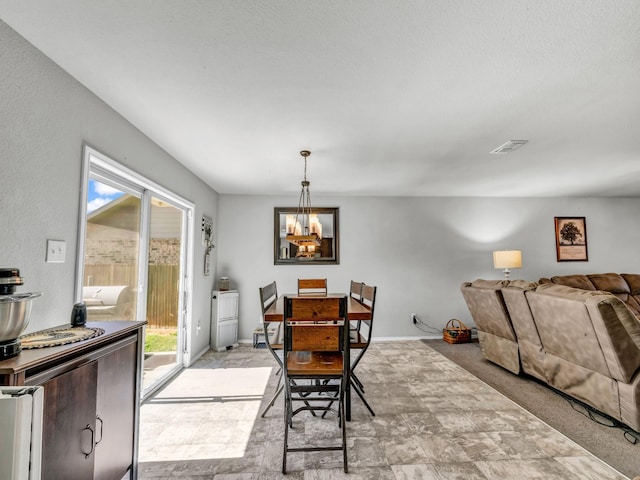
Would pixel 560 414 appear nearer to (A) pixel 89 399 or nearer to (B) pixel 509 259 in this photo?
(B) pixel 509 259

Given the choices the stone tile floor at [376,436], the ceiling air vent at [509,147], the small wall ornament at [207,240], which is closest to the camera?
the stone tile floor at [376,436]

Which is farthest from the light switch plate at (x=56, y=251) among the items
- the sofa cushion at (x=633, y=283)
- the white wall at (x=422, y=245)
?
the sofa cushion at (x=633, y=283)

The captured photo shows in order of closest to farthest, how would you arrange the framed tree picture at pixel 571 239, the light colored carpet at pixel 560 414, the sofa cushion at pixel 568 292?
the light colored carpet at pixel 560 414
the sofa cushion at pixel 568 292
the framed tree picture at pixel 571 239

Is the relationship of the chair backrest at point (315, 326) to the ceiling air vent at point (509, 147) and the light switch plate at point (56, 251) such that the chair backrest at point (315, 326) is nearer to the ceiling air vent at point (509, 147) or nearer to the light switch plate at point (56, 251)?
the light switch plate at point (56, 251)

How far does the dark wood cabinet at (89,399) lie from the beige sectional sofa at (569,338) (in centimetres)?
297

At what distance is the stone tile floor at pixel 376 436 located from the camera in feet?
6.08

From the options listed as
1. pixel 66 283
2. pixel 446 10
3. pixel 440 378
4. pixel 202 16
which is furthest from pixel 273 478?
pixel 446 10

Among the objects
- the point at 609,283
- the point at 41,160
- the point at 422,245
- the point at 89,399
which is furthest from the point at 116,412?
the point at 609,283

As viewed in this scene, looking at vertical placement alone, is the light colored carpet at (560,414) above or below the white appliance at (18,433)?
Result: below

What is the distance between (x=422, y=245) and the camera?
5.22 meters

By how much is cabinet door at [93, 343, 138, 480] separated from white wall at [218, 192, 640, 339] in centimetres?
333

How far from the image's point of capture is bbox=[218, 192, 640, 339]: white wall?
16.5 feet

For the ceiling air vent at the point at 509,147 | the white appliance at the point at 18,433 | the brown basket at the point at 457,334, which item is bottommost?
the brown basket at the point at 457,334

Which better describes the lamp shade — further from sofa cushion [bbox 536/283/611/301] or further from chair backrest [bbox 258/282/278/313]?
chair backrest [bbox 258/282/278/313]
